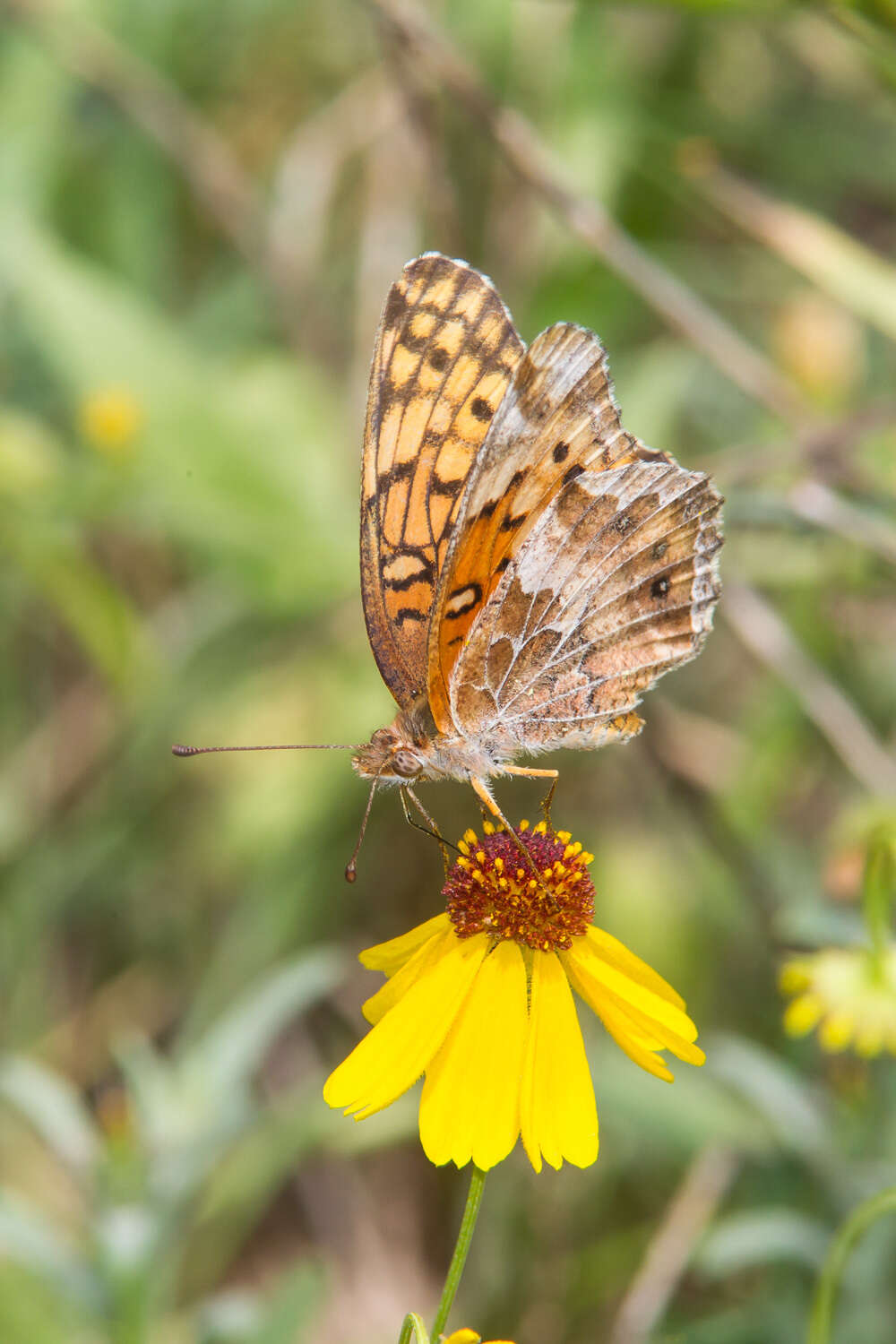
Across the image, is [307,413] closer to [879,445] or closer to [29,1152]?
[879,445]

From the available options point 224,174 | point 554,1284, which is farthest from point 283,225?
point 554,1284

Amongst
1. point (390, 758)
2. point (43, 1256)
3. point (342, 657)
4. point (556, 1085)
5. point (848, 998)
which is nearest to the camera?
point (556, 1085)

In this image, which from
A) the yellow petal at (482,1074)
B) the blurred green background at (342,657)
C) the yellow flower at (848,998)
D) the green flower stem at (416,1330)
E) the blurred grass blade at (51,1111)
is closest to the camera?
the green flower stem at (416,1330)

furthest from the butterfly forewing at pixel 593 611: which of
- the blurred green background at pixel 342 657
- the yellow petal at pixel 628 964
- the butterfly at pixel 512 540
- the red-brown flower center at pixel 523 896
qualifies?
the blurred green background at pixel 342 657

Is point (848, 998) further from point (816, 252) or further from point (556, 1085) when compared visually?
point (816, 252)

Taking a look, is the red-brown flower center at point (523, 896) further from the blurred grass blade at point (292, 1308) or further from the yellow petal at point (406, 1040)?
the blurred grass blade at point (292, 1308)

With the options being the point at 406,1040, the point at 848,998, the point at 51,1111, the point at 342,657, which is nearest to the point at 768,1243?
the point at 848,998

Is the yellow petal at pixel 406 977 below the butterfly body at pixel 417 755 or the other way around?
below

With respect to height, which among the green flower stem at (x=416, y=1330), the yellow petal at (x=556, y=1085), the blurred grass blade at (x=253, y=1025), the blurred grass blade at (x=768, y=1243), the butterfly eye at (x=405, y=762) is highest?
the blurred grass blade at (x=253, y=1025)

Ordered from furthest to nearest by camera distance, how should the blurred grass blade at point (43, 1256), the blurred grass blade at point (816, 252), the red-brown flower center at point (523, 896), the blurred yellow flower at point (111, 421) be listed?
1. the blurred yellow flower at point (111, 421)
2. the blurred grass blade at point (816, 252)
3. the blurred grass blade at point (43, 1256)
4. the red-brown flower center at point (523, 896)
